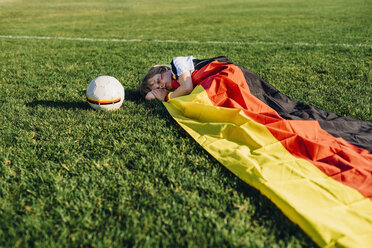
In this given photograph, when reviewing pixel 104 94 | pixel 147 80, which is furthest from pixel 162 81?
pixel 104 94

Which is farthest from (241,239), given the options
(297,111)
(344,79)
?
(344,79)

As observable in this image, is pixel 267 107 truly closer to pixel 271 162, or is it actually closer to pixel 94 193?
pixel 271 162

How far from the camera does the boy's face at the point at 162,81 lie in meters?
3.90

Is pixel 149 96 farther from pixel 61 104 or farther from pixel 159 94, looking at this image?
pixel 61 104

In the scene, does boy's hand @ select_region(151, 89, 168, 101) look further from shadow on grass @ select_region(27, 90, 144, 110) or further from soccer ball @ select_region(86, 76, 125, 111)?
soccer ball @ select_region(86, 76, 125, 111)

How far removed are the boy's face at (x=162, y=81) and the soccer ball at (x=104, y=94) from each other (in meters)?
0.64

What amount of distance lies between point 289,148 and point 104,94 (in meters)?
2.24

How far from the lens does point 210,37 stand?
9.65 metres

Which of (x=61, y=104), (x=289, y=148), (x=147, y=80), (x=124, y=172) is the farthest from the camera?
(x=147, y=80)

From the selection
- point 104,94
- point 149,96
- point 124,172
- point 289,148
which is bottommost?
point 124,172

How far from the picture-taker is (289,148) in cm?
240

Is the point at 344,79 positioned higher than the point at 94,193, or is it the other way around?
the point at 344,79

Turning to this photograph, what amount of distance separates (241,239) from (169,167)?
Result: 90 cm

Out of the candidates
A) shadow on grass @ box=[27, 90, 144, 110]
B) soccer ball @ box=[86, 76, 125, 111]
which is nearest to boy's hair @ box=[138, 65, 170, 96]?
shadow on grass @ box=[27, 90, 144, 110]
